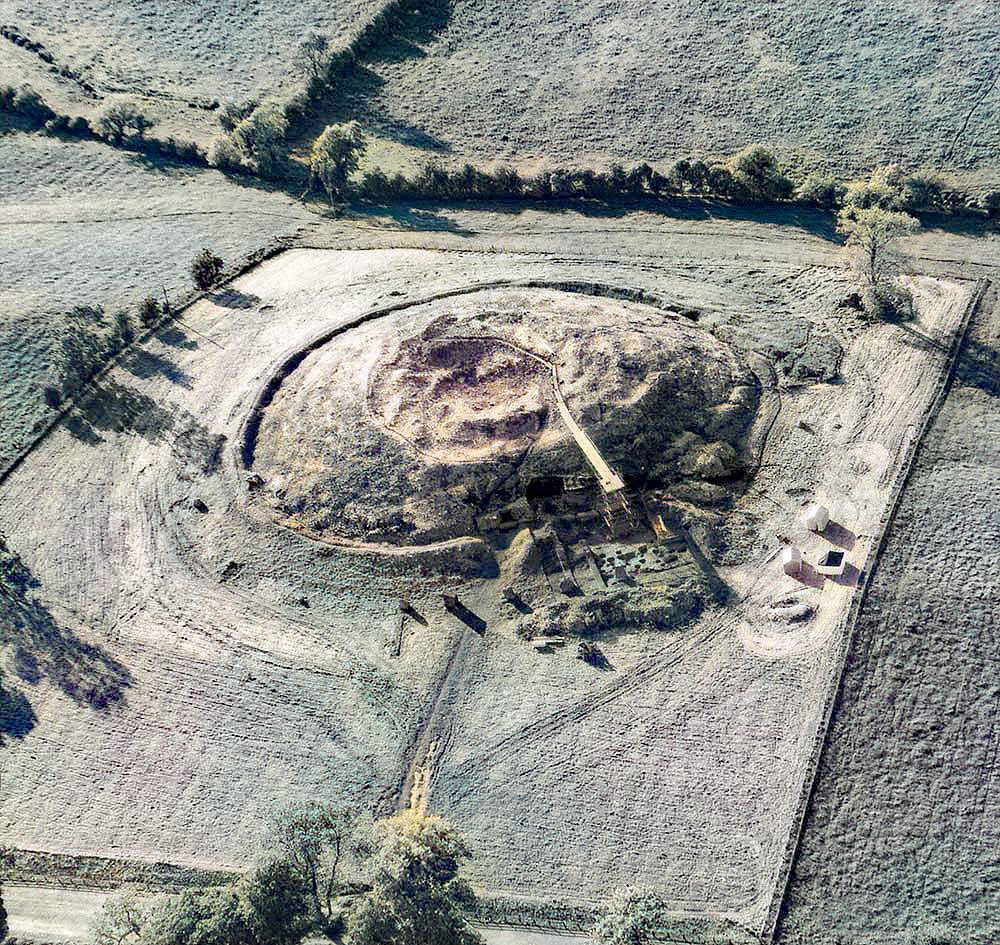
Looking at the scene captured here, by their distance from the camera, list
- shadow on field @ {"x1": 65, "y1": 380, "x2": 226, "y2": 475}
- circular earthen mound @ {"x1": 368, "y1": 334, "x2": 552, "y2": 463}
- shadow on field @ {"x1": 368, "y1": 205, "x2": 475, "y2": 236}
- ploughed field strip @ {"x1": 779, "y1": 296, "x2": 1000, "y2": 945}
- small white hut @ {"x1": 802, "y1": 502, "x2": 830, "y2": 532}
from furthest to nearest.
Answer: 1. shadow on field @ {"x1": 368, "y1": 205, "x2": 475, "y2": 236}
2. shadow on field @ {"x1": 65, "y1": 380, "x2": 226, "y2": 475}
3. circular earthen mound @ {"x1": 368, "y1": 334, "x2": 552, "y2": 463}
4. small white hut @ {"x1": 802, "y1": 502, "x2": 830, "y2": 532}
5. ploughed field strip @ {"x1": 779, "y1": 296, "x2": 1000, "y2": 945}

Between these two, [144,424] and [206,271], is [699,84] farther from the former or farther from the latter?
[144,424]

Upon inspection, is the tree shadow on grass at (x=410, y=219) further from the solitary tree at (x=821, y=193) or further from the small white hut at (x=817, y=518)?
the small white hut at (x=817, y=518)

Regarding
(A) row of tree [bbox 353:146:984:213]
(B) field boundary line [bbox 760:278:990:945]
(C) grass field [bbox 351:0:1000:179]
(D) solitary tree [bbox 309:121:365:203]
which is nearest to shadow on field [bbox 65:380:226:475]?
(D) solitary tree [bbox 309:121:365:203]

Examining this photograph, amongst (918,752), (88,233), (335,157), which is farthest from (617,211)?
(918,752)

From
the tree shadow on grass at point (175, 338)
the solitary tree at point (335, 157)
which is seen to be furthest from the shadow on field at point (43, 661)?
the solitary tree at point (335, 157)

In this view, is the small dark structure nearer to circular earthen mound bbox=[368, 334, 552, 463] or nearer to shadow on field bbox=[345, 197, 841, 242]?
circular earthen mound bbox=[368, 334, 552, 463]

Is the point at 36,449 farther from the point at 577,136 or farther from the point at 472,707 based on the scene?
the point at 577,136

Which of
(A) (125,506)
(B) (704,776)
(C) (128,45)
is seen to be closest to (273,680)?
(A) (125,506)
